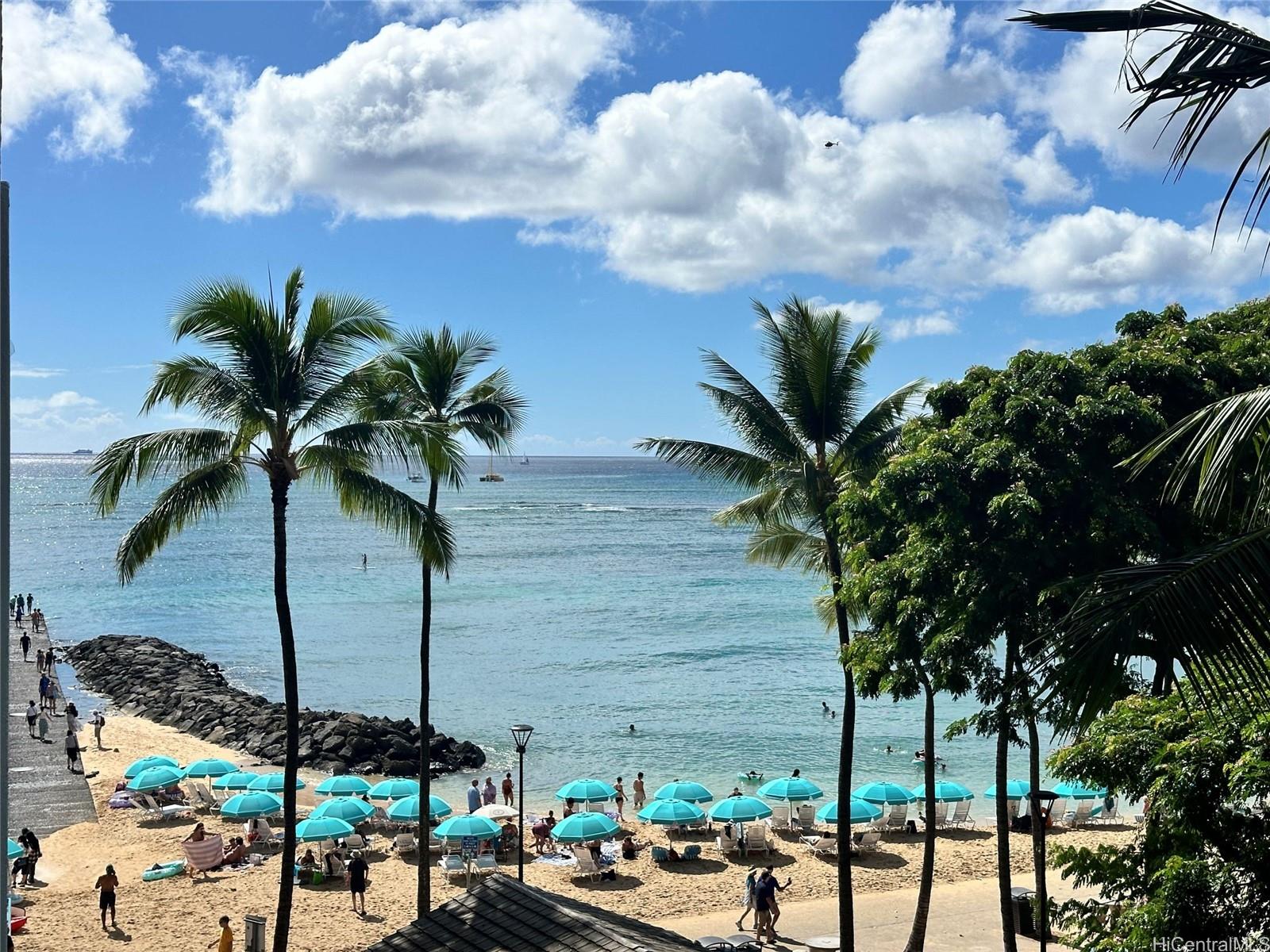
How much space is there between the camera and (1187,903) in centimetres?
789

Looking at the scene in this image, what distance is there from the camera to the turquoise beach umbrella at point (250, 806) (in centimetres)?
2614

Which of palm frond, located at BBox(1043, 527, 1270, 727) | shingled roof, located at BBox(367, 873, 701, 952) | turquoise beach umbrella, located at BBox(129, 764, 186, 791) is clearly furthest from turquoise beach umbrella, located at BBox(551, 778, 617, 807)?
palm frond, located at BBox(1043, 527, 1270, 727)

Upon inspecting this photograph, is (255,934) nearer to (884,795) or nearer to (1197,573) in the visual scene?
(884,795)

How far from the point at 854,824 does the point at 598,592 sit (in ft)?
173

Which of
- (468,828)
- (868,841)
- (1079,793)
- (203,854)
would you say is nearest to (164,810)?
(203,854)

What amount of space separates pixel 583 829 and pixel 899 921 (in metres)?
7.02

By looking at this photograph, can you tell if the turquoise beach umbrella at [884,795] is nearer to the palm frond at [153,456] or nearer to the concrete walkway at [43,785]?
the palm frond at [153,456]

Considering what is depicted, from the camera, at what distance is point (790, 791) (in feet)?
93.4

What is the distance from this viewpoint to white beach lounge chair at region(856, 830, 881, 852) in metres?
25.5

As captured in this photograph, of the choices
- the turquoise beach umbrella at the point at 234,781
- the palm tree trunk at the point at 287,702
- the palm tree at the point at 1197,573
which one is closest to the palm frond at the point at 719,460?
the palm tree trunk at the point at 287,702

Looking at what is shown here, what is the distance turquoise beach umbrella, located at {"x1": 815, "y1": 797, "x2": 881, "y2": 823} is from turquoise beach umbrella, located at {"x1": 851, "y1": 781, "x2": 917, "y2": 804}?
→ 21.5 inches

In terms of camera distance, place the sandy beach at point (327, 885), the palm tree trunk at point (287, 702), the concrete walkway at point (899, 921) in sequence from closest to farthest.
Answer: the palm tree trunk at point (287, 702) → the concrete walkway at point (899, 921) → the sandy beach at point (327, 885)

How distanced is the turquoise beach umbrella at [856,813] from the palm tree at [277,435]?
1402cm

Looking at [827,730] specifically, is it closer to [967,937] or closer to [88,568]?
[967,937]
